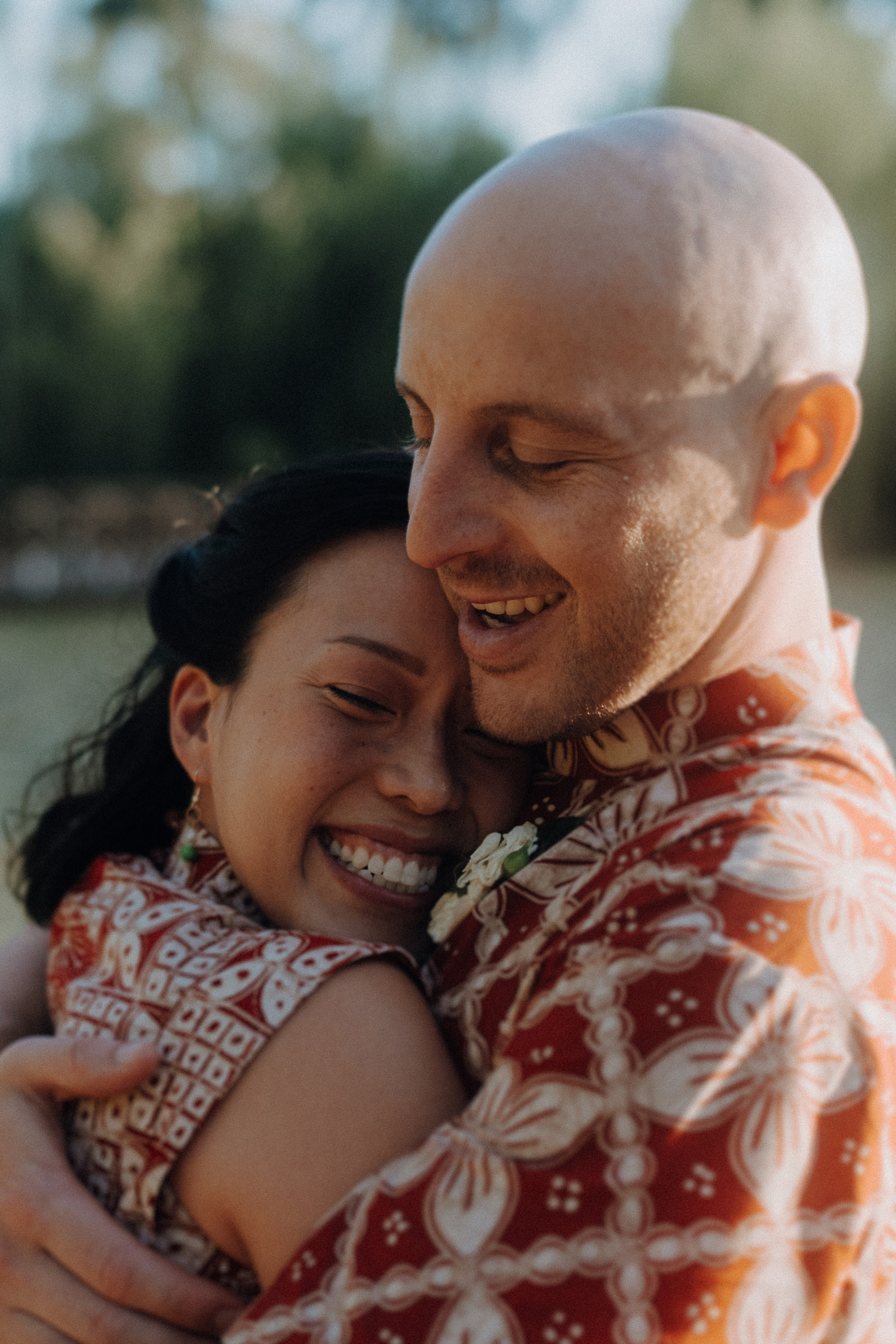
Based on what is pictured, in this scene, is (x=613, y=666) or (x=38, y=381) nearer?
(x=613, y=666)

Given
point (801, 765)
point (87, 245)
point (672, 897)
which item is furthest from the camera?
point (87, 245)

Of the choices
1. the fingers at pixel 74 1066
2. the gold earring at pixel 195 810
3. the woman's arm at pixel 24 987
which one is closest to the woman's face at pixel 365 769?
the gold earring at pixel 195 810

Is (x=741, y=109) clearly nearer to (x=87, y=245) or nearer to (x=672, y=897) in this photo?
(x=87, y=245)

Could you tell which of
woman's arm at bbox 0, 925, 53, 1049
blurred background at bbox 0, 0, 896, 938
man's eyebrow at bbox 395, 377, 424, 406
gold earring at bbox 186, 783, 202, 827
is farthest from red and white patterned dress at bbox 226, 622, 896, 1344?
blurred background at bbox 0, 0, 896, 938

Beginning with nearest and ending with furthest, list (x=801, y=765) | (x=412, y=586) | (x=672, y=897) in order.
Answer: (x=672, y=897) → (x=801, y=765) → (x=412, y=586)

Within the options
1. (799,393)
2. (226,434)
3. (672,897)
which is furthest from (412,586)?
(226,434)

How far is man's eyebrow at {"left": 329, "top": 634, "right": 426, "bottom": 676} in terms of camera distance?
193 centimetres

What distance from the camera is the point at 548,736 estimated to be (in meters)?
1.73

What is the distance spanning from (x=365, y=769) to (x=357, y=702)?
10cm

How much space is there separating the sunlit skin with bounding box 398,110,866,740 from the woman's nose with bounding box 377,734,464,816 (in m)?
0.15

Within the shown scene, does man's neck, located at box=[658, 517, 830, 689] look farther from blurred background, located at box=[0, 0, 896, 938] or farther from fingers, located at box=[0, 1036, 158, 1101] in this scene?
blurred background, located at box=[0, 0, 896, 938]

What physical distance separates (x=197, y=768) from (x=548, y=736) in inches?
28.0

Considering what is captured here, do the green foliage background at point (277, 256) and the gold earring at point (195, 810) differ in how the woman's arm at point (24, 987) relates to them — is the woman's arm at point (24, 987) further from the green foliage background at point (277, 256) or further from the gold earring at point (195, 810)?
the green foliage background at point (277, 256)

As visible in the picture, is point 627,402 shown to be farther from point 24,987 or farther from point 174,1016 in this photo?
point 24,987
